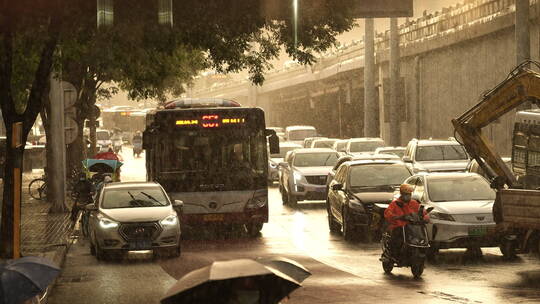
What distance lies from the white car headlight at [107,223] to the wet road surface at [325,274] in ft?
2.12

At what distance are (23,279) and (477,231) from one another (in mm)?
13865

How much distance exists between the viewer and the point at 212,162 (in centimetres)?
2519

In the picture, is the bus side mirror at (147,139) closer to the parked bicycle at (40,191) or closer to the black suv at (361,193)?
the black suv at (361,193)

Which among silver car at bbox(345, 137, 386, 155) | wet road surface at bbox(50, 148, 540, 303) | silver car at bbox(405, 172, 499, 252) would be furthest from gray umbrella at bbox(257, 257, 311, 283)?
silver car at bbox(345, 137, 386, 155)

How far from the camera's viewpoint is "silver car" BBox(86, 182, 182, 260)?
20.7 meters

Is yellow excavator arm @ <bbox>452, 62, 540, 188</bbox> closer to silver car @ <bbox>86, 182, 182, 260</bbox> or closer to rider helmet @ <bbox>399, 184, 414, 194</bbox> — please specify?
rider helmet @ <bbox>399, 184, 414, 194</bbox>

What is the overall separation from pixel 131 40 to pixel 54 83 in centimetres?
1161

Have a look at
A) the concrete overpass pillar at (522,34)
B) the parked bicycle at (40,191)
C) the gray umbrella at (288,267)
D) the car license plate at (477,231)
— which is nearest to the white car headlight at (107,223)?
the car license plate at (477,231)

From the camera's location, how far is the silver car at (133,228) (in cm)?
2066

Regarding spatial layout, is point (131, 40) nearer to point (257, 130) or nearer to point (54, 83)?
point (257, 130)

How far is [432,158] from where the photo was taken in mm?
34812

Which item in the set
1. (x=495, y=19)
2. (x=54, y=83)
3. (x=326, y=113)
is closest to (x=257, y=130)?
(x=54, y=83)

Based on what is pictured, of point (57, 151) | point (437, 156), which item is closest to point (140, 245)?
point (57, 151)

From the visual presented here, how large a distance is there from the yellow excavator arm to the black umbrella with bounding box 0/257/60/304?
15089 mm
